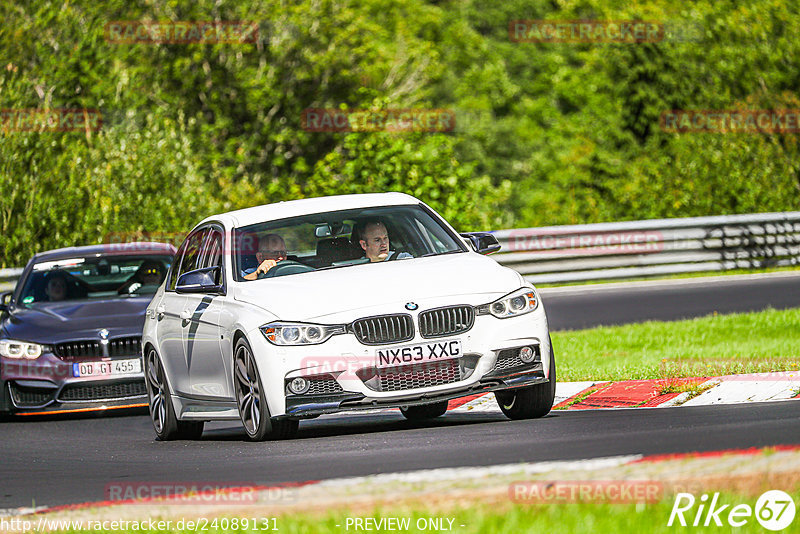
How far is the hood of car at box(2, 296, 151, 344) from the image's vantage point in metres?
13.6

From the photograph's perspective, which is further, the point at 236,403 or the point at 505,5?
the point at 505,5

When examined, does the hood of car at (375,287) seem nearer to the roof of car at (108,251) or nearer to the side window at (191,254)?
the side window at (191,254)

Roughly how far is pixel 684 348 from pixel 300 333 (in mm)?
6208

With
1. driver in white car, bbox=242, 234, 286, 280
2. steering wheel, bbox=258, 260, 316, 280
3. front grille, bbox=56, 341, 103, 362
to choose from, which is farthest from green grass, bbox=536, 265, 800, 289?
steering wheel, bbox=258, 260, 316, 280

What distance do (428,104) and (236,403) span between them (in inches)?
1705

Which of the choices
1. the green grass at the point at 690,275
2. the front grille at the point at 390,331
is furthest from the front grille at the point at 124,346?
the green grass at the point at 690,275

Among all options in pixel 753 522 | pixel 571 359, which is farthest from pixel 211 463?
pixel 571 359

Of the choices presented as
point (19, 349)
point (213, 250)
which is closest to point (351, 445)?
point (213, 250)

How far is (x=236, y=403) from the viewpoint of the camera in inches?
394

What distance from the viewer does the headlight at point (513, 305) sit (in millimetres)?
9406

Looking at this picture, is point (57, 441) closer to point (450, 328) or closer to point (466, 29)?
point (450, 328)

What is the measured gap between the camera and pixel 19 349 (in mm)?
13734

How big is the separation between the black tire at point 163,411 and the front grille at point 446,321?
2.70 m

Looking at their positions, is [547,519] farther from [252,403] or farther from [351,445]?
[252,403]
